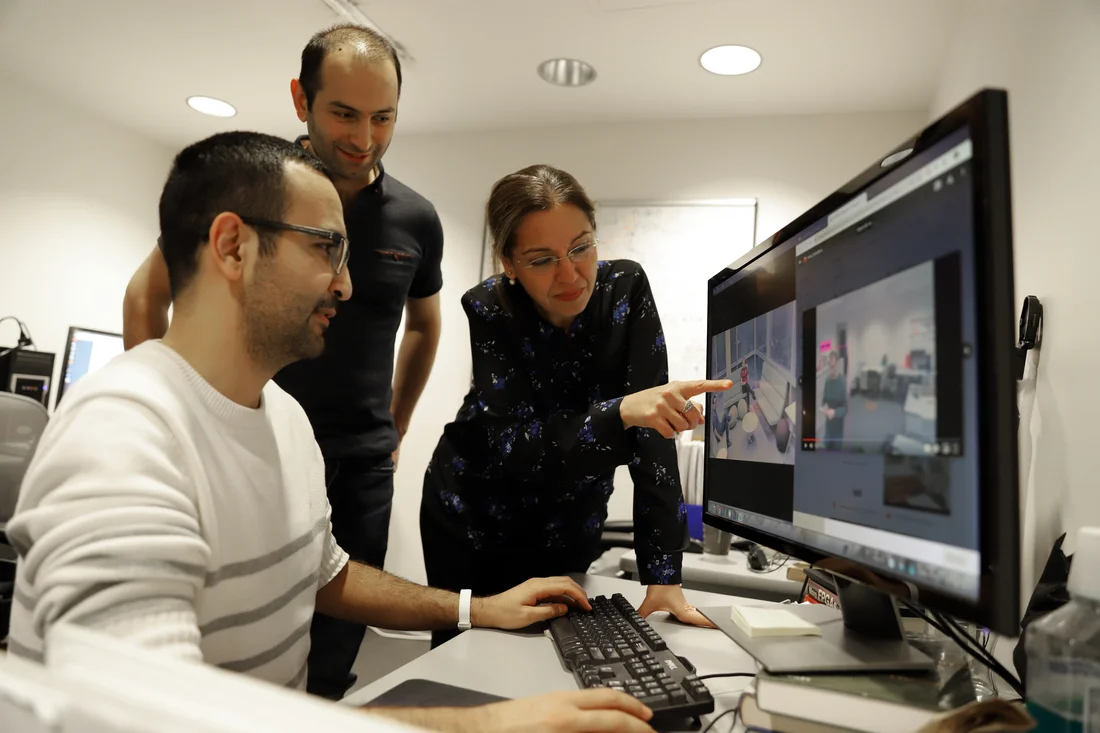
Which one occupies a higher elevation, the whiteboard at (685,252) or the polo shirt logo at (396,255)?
the whiteboard at (685,252)

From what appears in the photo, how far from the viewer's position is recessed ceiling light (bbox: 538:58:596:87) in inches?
114

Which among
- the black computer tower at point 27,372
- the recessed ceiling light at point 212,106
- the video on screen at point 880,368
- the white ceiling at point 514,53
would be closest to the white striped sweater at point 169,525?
the video on screen at point 880,368

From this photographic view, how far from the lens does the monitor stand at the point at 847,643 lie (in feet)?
2.15

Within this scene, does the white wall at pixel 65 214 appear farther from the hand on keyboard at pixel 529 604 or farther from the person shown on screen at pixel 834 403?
the person shown on screen at pixel 834 403

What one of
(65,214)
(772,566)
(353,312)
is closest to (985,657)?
(772,566)

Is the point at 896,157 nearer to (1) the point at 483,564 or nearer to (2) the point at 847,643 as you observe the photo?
(2) the point at 847,643

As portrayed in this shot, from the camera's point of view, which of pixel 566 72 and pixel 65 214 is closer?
pixel 566 72

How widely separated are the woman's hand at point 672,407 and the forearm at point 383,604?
37cm

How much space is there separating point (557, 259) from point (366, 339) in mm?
576

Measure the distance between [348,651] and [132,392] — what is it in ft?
3.52

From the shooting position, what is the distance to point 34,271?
3.36 meters

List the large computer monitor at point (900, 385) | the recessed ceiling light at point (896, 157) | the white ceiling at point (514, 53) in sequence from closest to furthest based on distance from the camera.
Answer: the large computer monitor at point (900, 385) → the recessed ceiling light at point (896, 157) → the white ceiling at point (514, 53)

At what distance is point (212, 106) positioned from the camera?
348 cm

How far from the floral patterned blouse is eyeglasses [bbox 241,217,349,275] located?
1.51 ft
